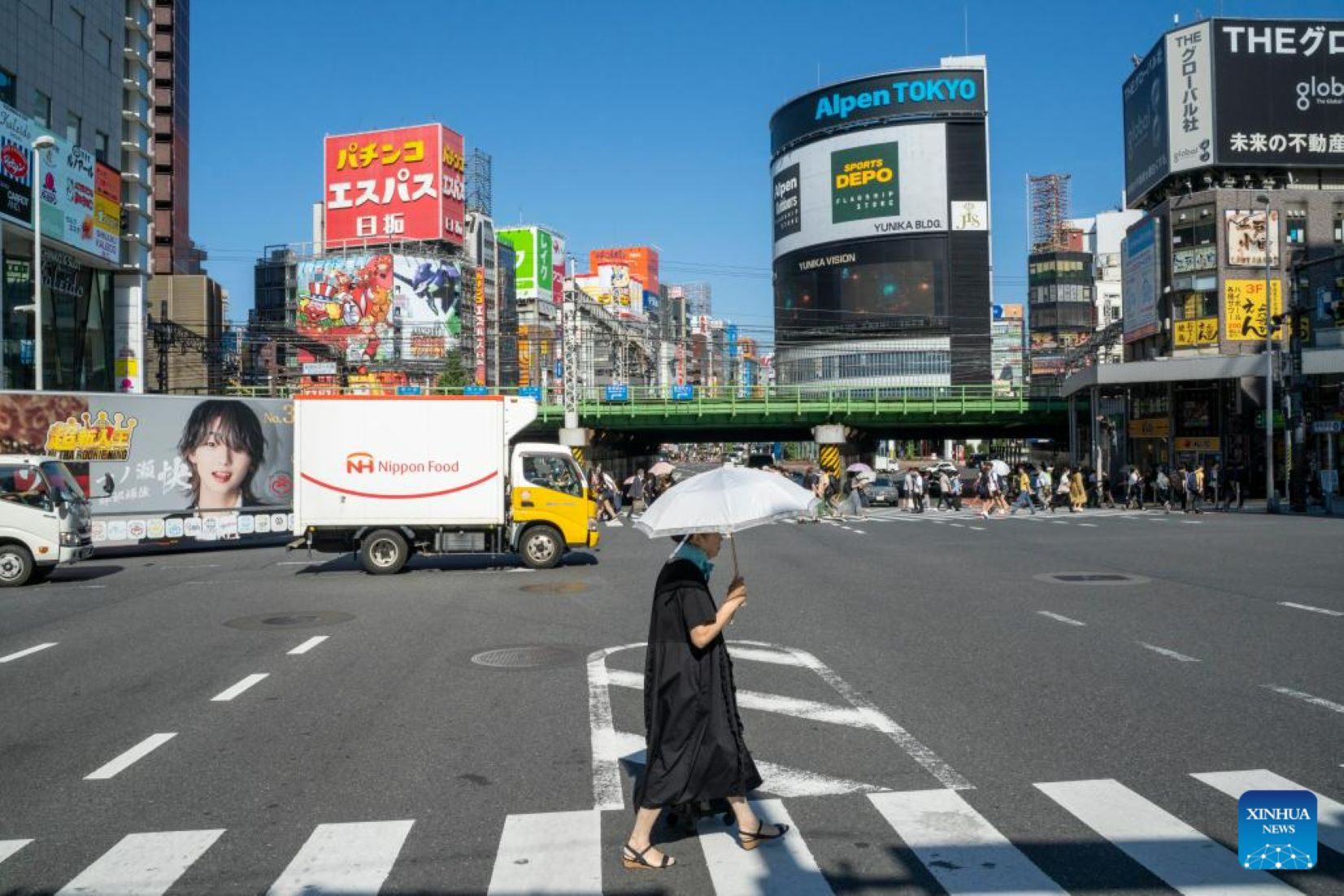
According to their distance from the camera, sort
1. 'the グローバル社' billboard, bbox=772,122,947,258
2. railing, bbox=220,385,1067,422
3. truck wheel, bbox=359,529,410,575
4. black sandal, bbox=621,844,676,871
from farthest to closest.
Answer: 'the グローバル社' billboard, bbox=772,122,947,258 → railing, bbox=220,385,1067,422 → truck wheel, bbox=359,529,410,575 → black sandal, bbox=621,844,676,871

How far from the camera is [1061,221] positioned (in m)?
159

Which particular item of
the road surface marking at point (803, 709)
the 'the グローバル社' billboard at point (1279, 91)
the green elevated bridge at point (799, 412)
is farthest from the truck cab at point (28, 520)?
the 'the グローバル社' billboard at point (1279, 91)

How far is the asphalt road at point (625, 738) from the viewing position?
17.8ft

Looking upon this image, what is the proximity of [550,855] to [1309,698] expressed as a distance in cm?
639

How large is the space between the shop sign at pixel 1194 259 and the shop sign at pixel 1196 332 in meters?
2.42

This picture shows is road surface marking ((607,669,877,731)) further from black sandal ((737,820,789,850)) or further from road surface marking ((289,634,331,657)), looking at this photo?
road surface marking ((289,634,331,657))

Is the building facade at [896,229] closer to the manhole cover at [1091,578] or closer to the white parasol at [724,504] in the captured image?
the manhole cover at [1091,578]

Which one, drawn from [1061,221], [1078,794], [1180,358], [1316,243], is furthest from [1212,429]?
[1061,221]

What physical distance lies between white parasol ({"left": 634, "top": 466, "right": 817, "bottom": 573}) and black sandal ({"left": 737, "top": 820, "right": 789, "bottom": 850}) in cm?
150

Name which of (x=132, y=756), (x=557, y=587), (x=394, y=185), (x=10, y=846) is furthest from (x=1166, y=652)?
(x=394, y=185)

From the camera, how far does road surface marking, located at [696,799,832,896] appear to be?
16.7 ft

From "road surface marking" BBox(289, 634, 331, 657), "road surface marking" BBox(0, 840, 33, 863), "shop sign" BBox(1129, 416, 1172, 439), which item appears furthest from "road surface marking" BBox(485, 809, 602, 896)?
"shop sign" BBox(1129, 416, 1172, 439)

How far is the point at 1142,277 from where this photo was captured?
59156mm

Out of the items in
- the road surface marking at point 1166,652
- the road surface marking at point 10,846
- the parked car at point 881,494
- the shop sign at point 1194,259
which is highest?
the shop sign at point 1194,259
